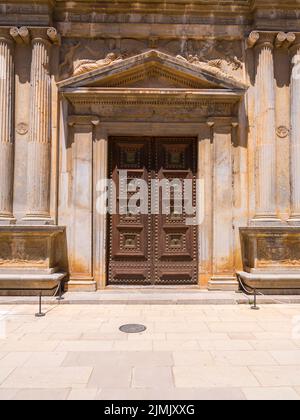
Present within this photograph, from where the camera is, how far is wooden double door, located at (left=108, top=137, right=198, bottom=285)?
9.11 metres

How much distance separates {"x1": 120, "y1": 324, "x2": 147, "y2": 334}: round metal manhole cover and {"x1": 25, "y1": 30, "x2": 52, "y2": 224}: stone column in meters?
3.49

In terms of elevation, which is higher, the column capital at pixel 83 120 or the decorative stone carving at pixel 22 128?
the column capital at pixel 83 120

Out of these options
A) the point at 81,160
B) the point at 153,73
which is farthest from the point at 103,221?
the point at 153,73

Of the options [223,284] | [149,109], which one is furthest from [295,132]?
[223,284]

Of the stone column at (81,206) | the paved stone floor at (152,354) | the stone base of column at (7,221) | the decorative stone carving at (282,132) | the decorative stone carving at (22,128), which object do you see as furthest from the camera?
the decorative stone carving at (282,132)

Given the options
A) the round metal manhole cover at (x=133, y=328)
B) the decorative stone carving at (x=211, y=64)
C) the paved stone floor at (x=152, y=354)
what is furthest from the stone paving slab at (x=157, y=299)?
the decorative stone carving at (x=211, y=64)

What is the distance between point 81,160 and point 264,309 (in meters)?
5.36

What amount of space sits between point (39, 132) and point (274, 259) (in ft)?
20.4

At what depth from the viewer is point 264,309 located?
7.39 m

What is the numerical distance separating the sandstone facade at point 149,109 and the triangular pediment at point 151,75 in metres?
0.03

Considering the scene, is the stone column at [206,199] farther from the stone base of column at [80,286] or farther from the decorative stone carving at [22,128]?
the decorative stone carving at [22,128]

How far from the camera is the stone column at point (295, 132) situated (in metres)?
8.78

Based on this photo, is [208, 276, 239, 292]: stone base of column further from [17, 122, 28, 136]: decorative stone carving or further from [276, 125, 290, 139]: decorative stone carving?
[17, 122, 28, 136]: decorative stone carving

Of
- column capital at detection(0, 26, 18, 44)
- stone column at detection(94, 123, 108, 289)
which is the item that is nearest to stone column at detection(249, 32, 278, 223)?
stone column at detection(94, 123, 108, 289)
